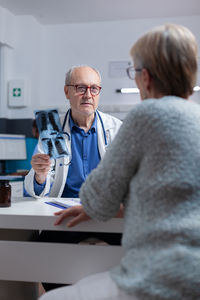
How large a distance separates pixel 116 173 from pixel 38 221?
18.2 inches

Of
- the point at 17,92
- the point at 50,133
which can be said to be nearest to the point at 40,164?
the point at 50,133

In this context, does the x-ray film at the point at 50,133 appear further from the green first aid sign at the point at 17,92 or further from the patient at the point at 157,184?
the green first aid sign at the point at 17,92

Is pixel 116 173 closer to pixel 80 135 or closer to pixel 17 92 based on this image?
pixel 80 135

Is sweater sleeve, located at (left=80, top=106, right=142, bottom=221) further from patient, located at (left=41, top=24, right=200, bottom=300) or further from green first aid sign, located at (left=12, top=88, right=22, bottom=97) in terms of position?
green first aid sign, located at (left=12, top=88, right=22, bottom=97)

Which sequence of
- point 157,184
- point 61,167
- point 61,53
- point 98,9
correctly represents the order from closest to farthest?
point 157,184 → point 61,167 → point 98,9 → point 61,53

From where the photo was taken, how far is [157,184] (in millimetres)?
797

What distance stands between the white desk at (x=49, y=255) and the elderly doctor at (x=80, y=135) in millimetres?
611

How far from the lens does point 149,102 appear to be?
2.75 ft

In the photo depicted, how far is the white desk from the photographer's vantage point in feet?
3.90

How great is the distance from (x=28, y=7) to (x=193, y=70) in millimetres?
4473

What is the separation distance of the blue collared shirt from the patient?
39.3 inches

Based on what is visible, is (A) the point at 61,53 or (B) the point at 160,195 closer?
(B) the point at 160,195

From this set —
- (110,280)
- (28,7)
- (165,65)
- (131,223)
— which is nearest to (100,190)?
(131,223)

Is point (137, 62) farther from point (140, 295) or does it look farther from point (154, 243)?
point (140, 295)
